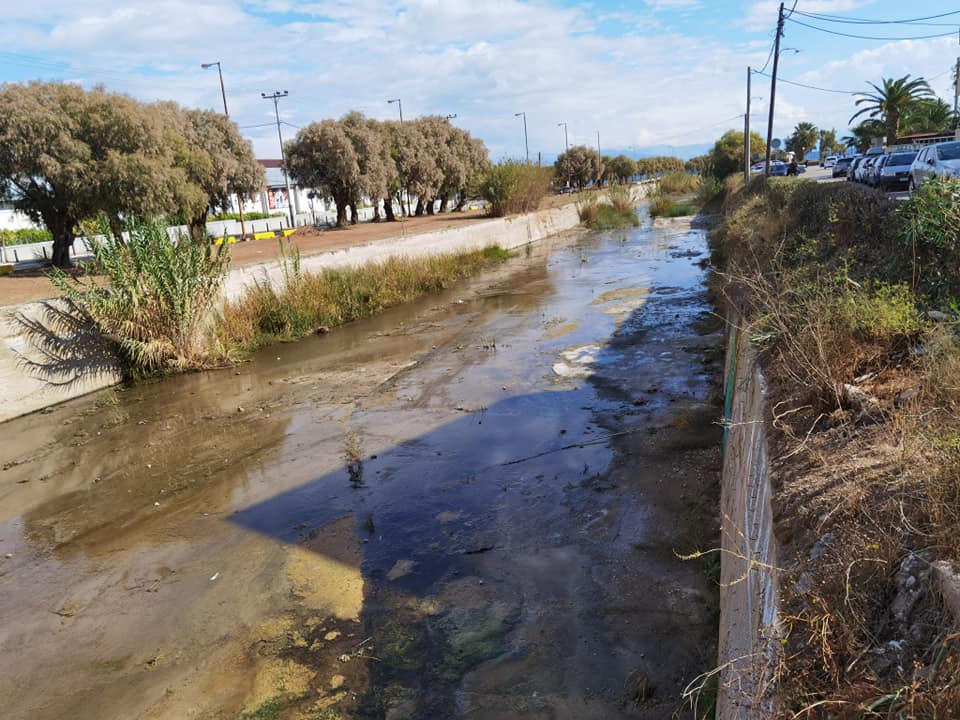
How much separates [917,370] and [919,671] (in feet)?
9.93

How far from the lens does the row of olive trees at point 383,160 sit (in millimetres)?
35781

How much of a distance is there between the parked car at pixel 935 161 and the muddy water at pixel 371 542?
10.00m

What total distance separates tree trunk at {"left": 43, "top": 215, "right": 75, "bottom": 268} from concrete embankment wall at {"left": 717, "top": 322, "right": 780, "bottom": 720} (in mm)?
19358

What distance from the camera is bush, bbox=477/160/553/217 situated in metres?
36.8

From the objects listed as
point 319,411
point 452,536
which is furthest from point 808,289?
point 319,411

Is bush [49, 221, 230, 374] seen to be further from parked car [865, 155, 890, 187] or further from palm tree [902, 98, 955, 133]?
palm tree [902, 98, 955, 133]

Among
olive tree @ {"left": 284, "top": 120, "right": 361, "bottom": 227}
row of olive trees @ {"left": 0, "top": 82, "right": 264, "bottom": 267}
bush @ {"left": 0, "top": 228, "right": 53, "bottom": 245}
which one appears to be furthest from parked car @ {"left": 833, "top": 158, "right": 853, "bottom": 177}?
bush @ {"left": 0, "top": 228, "right": 53, "bottom": 245}

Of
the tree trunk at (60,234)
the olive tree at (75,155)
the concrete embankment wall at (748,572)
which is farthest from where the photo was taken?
A: the tree trunk at (60,234)

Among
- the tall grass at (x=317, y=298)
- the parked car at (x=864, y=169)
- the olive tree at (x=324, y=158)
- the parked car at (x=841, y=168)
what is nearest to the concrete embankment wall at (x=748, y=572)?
the tall grass at (x=317, y=298)

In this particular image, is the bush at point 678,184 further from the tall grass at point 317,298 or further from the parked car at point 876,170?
the tall grass at point 317,298

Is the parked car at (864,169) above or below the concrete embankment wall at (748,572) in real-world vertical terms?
above

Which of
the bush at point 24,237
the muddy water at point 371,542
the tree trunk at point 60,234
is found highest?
the tree trunk at point 60,234

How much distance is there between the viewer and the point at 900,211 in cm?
704

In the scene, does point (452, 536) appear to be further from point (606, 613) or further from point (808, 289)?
point (808, 289)
